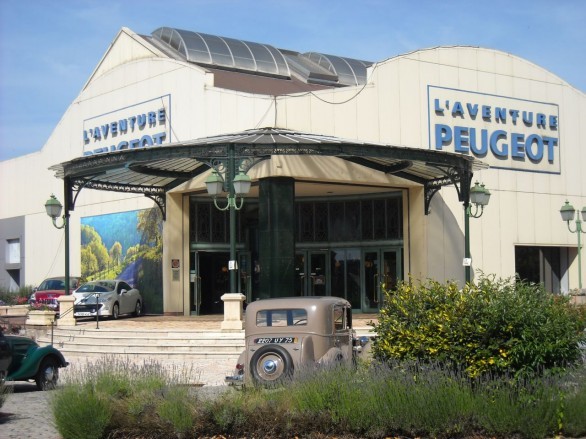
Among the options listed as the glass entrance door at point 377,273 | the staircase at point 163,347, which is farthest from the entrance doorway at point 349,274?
the staircase at point 163,347

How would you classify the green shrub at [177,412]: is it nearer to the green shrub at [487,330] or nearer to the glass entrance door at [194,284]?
the green shrub at [487,330]

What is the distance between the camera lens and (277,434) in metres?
10.4

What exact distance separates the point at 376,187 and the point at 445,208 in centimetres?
259

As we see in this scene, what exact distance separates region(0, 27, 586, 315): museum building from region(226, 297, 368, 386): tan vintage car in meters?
9.85

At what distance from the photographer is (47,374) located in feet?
55.6

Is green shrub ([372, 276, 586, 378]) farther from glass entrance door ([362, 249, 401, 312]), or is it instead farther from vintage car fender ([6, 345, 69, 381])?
glass entrance door ([362, 249, 401, 312])

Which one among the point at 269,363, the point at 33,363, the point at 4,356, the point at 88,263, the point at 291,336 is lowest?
the point at 33,363

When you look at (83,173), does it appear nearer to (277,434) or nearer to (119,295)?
(119,295)

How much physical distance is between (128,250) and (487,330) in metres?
24.8

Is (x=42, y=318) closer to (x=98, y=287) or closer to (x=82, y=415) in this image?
(x=98, y=287)

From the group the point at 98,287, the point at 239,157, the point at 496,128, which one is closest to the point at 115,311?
the point at 98,287

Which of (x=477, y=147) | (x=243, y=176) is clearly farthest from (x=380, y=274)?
(x=243, y=176)

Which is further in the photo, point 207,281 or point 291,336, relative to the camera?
point 207,281

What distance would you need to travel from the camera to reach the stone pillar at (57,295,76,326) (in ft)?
84.7
